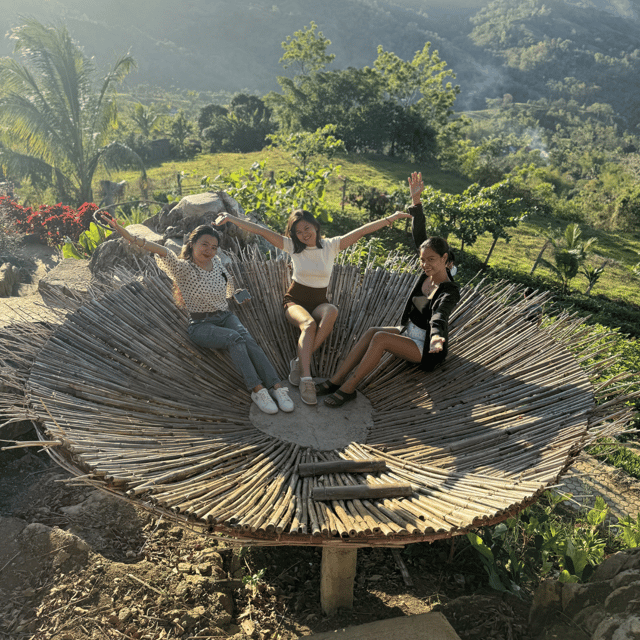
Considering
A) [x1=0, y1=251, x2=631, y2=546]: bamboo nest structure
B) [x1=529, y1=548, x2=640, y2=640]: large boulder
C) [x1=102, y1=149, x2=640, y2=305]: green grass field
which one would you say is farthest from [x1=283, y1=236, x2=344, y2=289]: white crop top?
[x1=102, y1=149, x2=640, y2=305]: green grass field

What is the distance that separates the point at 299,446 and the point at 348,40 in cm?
10421

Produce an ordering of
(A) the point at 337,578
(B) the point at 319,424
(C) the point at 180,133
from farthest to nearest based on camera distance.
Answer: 1. (C) the point at 180,133
2. (B) the point at 319,424
3. (A) the point at 337,578

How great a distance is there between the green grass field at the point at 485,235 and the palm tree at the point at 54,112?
73.6 inches

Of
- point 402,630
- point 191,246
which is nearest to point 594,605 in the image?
point 402,630

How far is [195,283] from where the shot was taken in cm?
247

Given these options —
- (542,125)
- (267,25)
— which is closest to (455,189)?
(542,125)

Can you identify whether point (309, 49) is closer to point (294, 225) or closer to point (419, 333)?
point (294, 225)

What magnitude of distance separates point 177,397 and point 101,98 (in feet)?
33.3

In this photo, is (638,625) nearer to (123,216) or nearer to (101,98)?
(123,216)

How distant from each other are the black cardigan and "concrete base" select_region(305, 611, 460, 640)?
3.35 feet

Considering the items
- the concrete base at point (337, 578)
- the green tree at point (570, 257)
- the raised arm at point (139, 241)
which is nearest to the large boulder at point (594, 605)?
the concrete base at point (337, 578)

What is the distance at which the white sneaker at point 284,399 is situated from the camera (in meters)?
2.33

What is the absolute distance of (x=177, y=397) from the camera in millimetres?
2285

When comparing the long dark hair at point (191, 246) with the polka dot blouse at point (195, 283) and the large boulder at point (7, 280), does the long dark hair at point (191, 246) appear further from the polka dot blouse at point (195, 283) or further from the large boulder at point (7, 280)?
the large boulder at point (7, 280)
